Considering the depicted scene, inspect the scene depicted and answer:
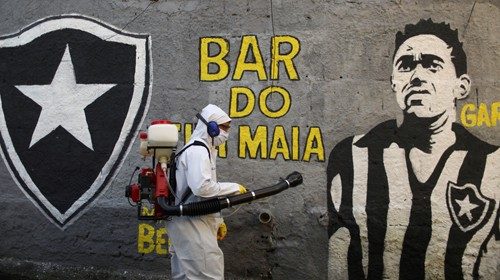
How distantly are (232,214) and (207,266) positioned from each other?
132 cm

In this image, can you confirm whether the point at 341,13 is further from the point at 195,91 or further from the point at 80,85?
the point at 80,85

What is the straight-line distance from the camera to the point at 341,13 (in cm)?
536

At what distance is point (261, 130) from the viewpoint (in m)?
5.47

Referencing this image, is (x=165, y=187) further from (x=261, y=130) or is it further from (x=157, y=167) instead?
(x=261, y=130)

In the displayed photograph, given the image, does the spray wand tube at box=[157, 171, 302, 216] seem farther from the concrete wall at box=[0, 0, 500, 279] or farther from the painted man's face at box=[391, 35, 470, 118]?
the painted man's face at box=[391, 35, 470, 118]

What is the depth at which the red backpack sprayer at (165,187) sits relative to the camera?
13.1ft

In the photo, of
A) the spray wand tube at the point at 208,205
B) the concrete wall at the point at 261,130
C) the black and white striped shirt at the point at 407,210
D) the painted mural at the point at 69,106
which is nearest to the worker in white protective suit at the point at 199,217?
the spray wand tube at the point at 208,205

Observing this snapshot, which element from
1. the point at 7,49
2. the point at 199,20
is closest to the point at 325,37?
the point at 199,20

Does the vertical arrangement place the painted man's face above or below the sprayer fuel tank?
above

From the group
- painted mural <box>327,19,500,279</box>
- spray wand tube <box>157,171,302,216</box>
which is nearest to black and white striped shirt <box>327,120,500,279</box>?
painted mural <box>327,19,500,279</box>

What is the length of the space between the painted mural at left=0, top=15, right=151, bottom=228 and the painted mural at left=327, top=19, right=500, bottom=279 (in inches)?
87.4

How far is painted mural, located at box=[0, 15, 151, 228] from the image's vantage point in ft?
19.0

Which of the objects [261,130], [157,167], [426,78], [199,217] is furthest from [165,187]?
[426,78]

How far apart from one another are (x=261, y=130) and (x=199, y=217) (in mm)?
1502
